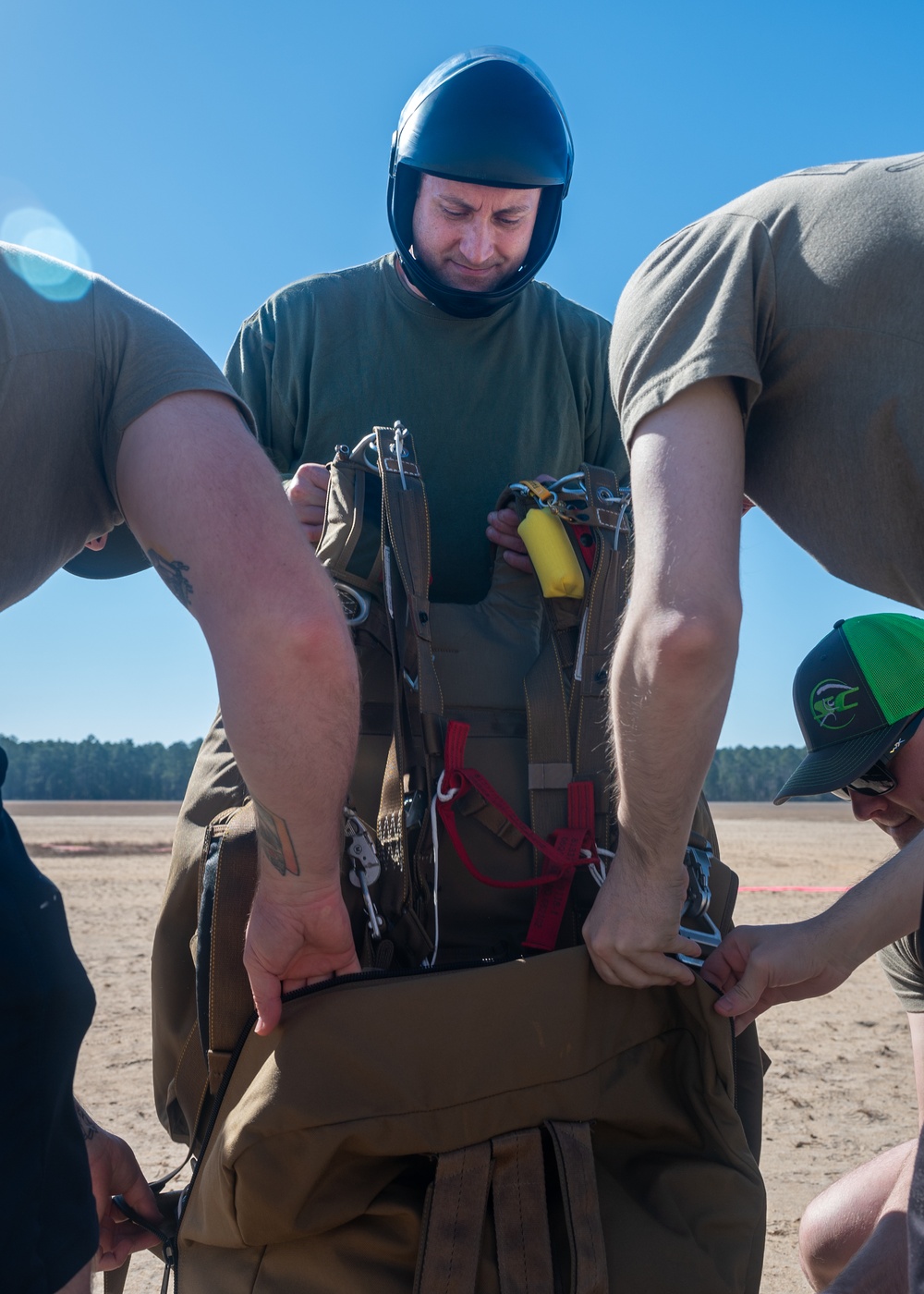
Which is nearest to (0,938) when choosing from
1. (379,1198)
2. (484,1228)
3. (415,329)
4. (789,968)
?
(379,1198)

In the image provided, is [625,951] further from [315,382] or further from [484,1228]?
[315,382]

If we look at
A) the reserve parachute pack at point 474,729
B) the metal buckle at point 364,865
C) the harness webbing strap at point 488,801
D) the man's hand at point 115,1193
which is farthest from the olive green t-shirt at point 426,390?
the man's hand at point 115,1193

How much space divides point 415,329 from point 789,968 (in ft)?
5.48

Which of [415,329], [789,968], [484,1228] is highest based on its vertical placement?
[415,329]

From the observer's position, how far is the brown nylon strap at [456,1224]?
1620mm

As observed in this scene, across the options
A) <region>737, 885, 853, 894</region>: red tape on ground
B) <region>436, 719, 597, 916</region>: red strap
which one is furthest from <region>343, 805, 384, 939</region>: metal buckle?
<region>737, 885, 853, 894</region>: red tape on ground

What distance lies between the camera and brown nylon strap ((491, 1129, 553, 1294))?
165 cm

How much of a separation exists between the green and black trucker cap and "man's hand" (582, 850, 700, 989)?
0.68 metres

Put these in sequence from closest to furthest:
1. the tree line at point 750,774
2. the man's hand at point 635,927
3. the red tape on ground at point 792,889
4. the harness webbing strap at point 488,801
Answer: the man's hand at point 635,927, the harness webbing strap at point 488,801, the red tape on ground at point 792,889, the tree line at point 750,774

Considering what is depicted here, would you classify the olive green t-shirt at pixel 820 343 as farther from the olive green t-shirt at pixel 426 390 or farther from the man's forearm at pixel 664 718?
the olive green t-shirt at pixel 426 390

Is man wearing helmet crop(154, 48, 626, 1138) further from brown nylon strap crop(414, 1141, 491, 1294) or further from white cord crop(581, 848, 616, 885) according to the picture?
brown nylon strap crop(414, 1141, 491, 1294)

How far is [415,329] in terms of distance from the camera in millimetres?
2596

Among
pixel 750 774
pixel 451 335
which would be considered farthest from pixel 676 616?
pixel 750 774

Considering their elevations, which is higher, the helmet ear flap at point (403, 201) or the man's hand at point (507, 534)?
the helmet ear flap at point (403, 201)
